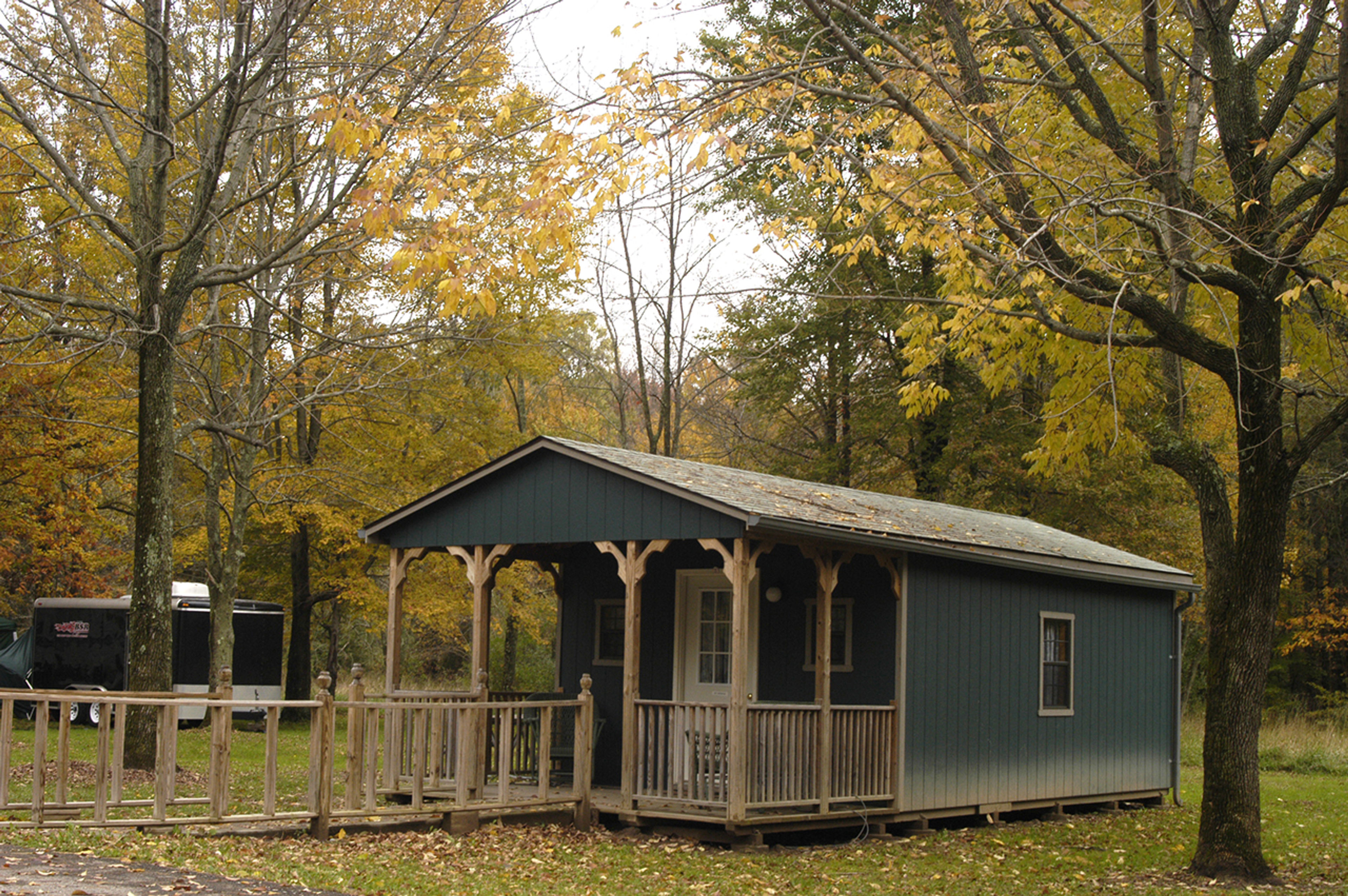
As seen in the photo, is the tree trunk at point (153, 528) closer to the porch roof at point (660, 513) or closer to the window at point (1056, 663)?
the porch roof at point (660, 513)

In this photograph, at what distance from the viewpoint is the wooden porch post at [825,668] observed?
11516mm

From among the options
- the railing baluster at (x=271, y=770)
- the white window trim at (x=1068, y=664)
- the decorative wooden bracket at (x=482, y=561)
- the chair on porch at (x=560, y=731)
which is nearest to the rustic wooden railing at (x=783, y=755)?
the chair on porch at (x=560, y=731)

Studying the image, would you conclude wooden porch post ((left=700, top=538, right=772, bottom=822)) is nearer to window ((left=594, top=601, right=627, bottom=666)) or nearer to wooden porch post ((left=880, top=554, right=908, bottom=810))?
wooden porch post ((left=880, top=554, right=908, bottom=810))

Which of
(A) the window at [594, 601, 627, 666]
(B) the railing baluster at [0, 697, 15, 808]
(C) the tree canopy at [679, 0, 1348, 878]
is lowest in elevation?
(B) the railing baluster at [0, 697, 15, 808]

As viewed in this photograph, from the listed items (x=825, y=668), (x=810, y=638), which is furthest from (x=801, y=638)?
(x=825, y=668)

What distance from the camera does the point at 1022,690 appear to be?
46.7ft

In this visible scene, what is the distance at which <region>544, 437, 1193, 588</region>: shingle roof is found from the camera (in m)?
11.3

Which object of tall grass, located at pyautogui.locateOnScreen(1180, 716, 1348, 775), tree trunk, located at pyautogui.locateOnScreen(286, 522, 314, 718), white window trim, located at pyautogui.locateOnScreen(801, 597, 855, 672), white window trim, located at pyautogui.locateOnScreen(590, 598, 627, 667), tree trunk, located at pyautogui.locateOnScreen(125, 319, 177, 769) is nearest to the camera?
white window trim, located at pyautogui.locateOnScreen(801, 597, 855, 672)

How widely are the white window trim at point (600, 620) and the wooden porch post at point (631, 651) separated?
2607 millimetres

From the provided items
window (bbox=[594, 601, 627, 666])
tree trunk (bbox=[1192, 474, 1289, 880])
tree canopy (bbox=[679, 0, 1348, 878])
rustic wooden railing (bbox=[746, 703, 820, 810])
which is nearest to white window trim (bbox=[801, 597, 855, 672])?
rustic wooden railing (bbox=[746, 703, 820, 810])

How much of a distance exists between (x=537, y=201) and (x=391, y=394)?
1423 centimetres

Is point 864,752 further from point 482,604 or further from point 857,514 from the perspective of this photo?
point 482,604

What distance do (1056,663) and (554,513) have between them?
266 inches

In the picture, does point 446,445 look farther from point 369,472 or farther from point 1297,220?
point 1297,220
